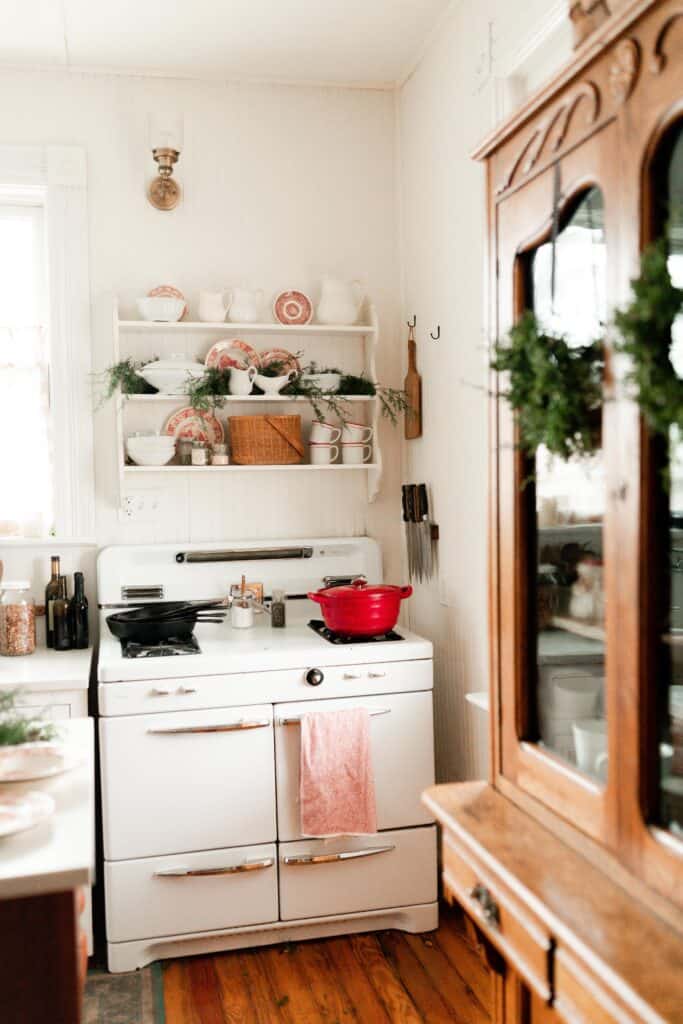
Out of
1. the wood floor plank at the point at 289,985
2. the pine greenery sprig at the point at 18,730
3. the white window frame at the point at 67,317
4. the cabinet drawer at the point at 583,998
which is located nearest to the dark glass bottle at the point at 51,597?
the white window frame at the point at 67,317

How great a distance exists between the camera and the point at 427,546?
3453 mm

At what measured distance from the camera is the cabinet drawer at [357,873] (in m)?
2.96

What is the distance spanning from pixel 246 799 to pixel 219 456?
46.6 inches

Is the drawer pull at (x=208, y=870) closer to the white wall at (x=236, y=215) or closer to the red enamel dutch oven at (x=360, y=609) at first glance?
the red enamel dutch oven at (x=360, y=609)

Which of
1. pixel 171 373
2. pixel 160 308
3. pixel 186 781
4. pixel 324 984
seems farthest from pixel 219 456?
pixel 324 984

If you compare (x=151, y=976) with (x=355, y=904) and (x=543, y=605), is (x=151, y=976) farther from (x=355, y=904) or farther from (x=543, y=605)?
(x=543, y=605)

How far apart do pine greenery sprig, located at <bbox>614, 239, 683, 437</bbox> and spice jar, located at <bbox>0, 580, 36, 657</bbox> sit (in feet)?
8.38

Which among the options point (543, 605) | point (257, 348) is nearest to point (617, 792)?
point (543, 605)

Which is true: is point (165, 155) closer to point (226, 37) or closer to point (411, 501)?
point (226, 37)

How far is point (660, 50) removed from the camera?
116 cm

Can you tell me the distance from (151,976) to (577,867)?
6.39ft

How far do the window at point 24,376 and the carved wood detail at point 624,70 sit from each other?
270cm

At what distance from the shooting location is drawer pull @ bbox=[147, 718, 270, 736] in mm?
2859

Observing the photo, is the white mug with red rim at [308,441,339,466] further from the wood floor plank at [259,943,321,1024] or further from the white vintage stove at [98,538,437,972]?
the wood floor plank at [259,943,321,1024]
